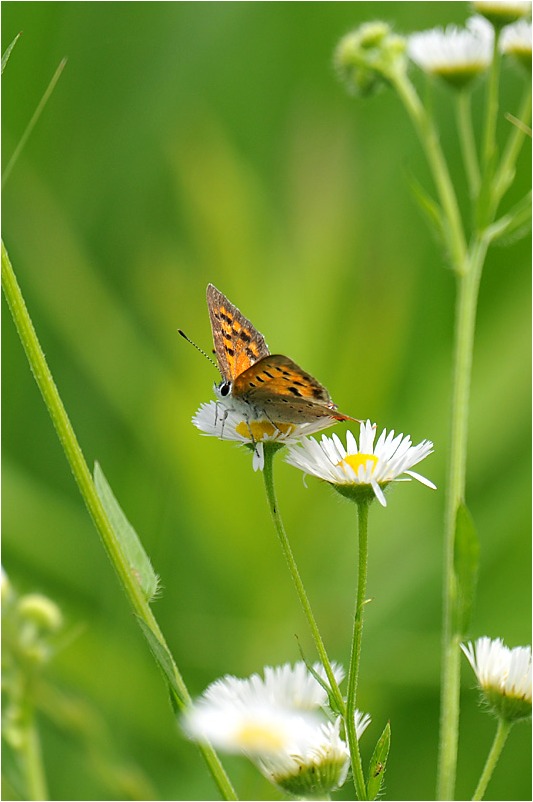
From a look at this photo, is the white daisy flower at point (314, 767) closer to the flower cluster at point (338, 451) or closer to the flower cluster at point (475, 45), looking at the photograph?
the flower cluster at point (338, 451)

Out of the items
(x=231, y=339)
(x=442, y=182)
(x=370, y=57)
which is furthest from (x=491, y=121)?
(x=231, y=339)

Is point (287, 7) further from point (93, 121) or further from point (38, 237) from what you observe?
point (38, 237)

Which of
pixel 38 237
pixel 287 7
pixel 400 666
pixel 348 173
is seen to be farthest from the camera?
pixel 287 7

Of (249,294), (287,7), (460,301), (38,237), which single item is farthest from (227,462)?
(287,7)

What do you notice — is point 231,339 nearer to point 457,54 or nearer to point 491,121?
point 491,121

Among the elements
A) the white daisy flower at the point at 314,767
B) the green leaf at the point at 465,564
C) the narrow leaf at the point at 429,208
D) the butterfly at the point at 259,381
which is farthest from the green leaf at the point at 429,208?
the white daisy flower at the point at 314,767

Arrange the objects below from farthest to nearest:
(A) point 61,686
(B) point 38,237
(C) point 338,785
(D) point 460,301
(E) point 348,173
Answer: (B) point 38,237 → (E) point 348,173 → (A) point 61,686 → (D) point 460,301 → (C) point 338,785
